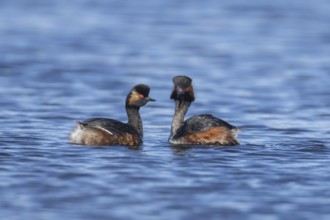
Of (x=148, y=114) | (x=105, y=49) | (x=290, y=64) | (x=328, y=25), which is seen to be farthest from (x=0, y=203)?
(x=328, y=25)

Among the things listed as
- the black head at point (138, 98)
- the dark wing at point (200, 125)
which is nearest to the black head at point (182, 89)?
the black head at point (138, 98)

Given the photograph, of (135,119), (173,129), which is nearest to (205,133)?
(173,129)

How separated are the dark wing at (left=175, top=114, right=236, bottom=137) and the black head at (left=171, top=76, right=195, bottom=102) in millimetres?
536

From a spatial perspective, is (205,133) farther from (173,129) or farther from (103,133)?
(103,133)

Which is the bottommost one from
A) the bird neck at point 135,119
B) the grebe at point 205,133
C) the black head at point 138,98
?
the grebe at point 205,133

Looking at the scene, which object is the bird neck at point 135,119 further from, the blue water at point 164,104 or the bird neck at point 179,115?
the bird neck at point 179,115

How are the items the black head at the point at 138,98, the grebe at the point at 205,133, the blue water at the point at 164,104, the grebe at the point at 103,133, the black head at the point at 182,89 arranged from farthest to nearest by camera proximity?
the black head at the point at 138,98, the black head at the point at 182,89, the grebe at the point at 205,133, the grebe at the point at 103,133, the blue water at the point at 164,104

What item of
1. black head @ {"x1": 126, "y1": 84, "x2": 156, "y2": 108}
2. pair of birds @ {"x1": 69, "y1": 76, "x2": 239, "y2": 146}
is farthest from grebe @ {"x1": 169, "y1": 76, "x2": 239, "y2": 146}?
black head @ {"x1": 126, "y1": 84, "x2": 156, "y2": 108}

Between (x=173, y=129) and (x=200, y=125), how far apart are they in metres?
0.71

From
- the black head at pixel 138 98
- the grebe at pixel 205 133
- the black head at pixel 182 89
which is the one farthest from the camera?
the black head at pixel 138 98

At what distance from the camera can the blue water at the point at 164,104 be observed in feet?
42.6

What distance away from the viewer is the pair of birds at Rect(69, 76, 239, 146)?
16.5 metres

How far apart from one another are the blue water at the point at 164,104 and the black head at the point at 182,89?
0.82 m

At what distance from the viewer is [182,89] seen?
57.3 ft
